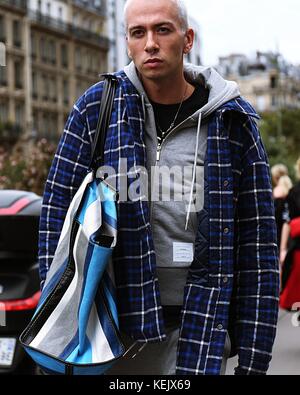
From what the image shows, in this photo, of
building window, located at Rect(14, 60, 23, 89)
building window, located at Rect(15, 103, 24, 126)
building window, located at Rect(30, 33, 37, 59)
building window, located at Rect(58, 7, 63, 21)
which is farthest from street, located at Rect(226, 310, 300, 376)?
building window, located at Rect(58, 7, 63, 21)

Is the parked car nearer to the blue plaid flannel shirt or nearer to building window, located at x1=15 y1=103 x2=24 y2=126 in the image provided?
the blue plaid flannel shirt

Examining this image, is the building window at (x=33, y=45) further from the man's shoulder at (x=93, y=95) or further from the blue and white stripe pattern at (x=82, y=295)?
the blue and white stripe pattern at (x=82, y=295)

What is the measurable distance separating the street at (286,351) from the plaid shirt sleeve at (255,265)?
336 cm

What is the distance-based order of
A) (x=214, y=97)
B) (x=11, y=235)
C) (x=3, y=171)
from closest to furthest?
(x=214, y=97), (x=11, y=235), (x=3, y=171)

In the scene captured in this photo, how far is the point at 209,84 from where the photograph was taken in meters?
3.08

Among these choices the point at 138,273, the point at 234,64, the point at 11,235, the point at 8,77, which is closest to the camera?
the point at 138,273

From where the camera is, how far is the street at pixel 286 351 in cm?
766

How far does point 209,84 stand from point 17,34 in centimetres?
7206

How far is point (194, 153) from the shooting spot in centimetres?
294

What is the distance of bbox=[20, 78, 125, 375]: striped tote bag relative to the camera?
262 centimetres

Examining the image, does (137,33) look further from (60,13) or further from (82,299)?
(60,13)

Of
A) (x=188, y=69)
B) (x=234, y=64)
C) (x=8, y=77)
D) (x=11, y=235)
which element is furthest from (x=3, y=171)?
(x=234, y=64)
